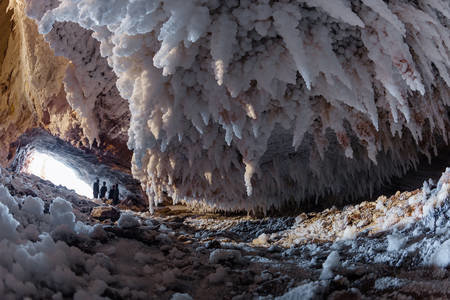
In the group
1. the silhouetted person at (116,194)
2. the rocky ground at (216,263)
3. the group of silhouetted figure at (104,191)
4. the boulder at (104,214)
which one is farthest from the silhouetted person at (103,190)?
the rocky ground at (216,263)

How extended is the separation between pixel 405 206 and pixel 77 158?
7082mm

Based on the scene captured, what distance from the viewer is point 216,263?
6.96ft

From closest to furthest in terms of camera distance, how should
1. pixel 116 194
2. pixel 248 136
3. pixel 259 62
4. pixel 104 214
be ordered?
1. pixel 259 62
2. pixel 248 136
3. pixel 104 214
4. pixel 116 194

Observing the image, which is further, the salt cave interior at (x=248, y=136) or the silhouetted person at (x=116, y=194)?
the silhouetted person at (x=116, y=194)

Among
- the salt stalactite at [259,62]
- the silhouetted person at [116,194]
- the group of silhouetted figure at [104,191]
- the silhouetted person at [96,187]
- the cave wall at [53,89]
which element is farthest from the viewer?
the silhouetted person at [96,187]

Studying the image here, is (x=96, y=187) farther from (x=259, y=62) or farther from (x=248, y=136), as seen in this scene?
(x=259, y=62)

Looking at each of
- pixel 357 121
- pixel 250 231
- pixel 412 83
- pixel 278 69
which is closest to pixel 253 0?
pixel 278 69

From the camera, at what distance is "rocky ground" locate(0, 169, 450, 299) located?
146cm

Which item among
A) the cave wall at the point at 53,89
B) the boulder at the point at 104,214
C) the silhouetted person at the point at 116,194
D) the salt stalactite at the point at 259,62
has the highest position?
the cave wall at the point at 53,89

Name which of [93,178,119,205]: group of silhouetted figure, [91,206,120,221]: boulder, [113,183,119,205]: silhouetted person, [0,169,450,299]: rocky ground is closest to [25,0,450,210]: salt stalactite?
[0,169,450,299]: rocky ground

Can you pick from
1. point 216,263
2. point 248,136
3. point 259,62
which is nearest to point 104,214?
point 248,136

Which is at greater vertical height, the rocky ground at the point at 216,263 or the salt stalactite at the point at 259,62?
the salt stalactite at the point at 259,62

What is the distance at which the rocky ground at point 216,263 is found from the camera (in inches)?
57.4

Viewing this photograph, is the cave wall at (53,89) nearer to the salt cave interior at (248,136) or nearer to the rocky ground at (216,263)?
the salt cave interior at (248,136)
